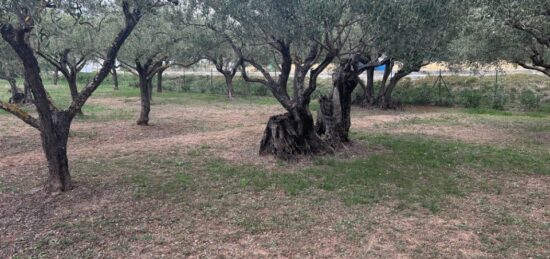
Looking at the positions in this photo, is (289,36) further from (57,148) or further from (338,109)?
(57,148)

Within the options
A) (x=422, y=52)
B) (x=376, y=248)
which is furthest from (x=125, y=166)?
(x=422, y=52)

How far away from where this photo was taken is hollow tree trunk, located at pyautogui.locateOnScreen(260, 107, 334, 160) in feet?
29.5

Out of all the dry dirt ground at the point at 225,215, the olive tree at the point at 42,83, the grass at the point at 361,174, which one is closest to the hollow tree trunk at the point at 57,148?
the olive tree at the point at 42,83

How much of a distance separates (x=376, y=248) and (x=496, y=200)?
9.73ft

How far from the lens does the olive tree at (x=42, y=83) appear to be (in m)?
5.80

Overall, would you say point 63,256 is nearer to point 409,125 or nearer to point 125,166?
point 125,166

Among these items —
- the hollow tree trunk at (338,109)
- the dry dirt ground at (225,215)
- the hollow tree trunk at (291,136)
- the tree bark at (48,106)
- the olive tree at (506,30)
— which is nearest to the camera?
the dry dirt ground at (225,215)

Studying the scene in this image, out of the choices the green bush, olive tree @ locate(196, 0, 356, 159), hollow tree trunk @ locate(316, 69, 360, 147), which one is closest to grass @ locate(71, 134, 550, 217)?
olive tree @ locate(196, 0, 356, 159)

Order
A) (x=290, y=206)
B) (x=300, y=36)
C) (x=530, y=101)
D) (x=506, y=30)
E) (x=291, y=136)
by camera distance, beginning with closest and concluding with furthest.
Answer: (x=290, y=206) < (x=300, y=36) < (x=291, y=136) < (x=506, y=30) < (x=530, y=101)

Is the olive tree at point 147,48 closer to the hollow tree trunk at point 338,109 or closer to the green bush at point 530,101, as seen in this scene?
the hollow tree trunk at point 338,109

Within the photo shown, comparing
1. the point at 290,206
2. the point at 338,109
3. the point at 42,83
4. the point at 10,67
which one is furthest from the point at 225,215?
the point at 10,67

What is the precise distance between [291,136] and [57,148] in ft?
15.0

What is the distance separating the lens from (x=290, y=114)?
30.6 feet

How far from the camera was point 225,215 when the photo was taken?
590 cm
